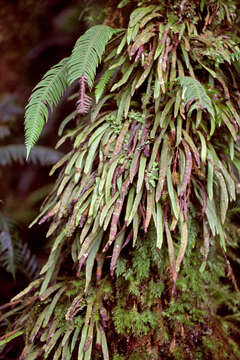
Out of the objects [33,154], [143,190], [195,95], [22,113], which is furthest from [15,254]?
[195,95]

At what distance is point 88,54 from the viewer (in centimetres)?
132

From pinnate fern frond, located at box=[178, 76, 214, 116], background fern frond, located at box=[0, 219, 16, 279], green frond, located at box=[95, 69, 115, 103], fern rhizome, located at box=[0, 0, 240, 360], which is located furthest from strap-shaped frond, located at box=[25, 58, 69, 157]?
background fern frond, located at box=[0, 219, 16, 279]

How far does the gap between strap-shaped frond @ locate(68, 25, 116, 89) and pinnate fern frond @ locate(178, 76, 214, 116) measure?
39 cm

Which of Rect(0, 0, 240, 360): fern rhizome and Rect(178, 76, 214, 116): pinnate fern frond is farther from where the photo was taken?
Rect(0, 0, 240, 360): fern rhizome

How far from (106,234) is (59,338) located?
0.53 m

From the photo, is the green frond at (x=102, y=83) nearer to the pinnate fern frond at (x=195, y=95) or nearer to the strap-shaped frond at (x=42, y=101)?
the strap-shaped frond at (x=42, y=101)

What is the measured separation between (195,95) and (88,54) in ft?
1.65

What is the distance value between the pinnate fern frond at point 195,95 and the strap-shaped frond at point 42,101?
0.56 m

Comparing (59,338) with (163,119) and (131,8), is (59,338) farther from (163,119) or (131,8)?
(131,8)

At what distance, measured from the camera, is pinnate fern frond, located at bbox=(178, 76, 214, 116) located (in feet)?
3.97

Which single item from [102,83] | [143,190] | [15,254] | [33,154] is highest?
[33,154]

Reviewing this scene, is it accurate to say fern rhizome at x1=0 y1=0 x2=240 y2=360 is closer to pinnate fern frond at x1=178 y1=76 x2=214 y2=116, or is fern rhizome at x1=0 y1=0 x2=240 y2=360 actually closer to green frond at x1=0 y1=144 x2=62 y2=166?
pinnate fern frond at x1=178 y1=76 x2=214 y2=116

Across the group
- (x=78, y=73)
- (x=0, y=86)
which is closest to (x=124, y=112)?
(x=78, y=73)

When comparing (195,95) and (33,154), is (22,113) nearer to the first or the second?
(33,154)
